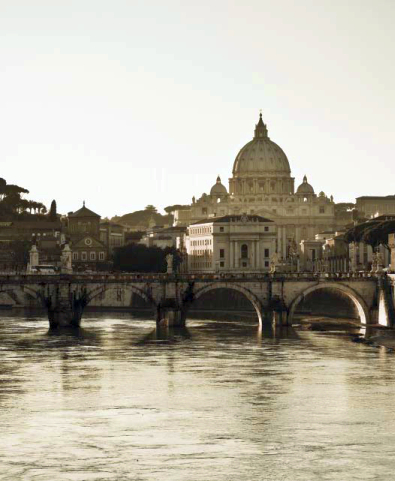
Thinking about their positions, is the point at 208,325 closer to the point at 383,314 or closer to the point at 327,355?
the point at 383,314

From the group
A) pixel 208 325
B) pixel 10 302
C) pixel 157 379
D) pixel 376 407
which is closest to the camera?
pixel 376 407

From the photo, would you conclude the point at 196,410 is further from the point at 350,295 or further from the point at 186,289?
the point at 350,295

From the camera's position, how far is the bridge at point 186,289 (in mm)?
115062

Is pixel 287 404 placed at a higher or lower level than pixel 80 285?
lower

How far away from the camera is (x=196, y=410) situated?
221 ft

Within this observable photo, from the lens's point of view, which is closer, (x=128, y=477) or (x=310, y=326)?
(x=128, y=477)

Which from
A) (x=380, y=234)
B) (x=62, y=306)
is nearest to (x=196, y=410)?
(x=62, y=306)

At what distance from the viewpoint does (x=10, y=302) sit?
15588cm

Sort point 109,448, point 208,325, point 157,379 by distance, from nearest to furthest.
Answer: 1. point 109,448
2. point 157,379
3. point 208,325

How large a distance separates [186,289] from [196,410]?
51.1 meters

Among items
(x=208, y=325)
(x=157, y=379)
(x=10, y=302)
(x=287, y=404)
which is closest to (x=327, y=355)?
(x=157, y=379)

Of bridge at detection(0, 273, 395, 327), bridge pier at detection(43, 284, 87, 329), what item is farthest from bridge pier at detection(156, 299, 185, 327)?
bridge pier at detection(43, 284, 87, 329)

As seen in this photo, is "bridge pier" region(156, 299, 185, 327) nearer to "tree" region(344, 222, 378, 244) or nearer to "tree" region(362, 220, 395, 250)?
"tree" region(362, 220, 395, 250)

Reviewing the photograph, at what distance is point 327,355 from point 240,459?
1346 inches
